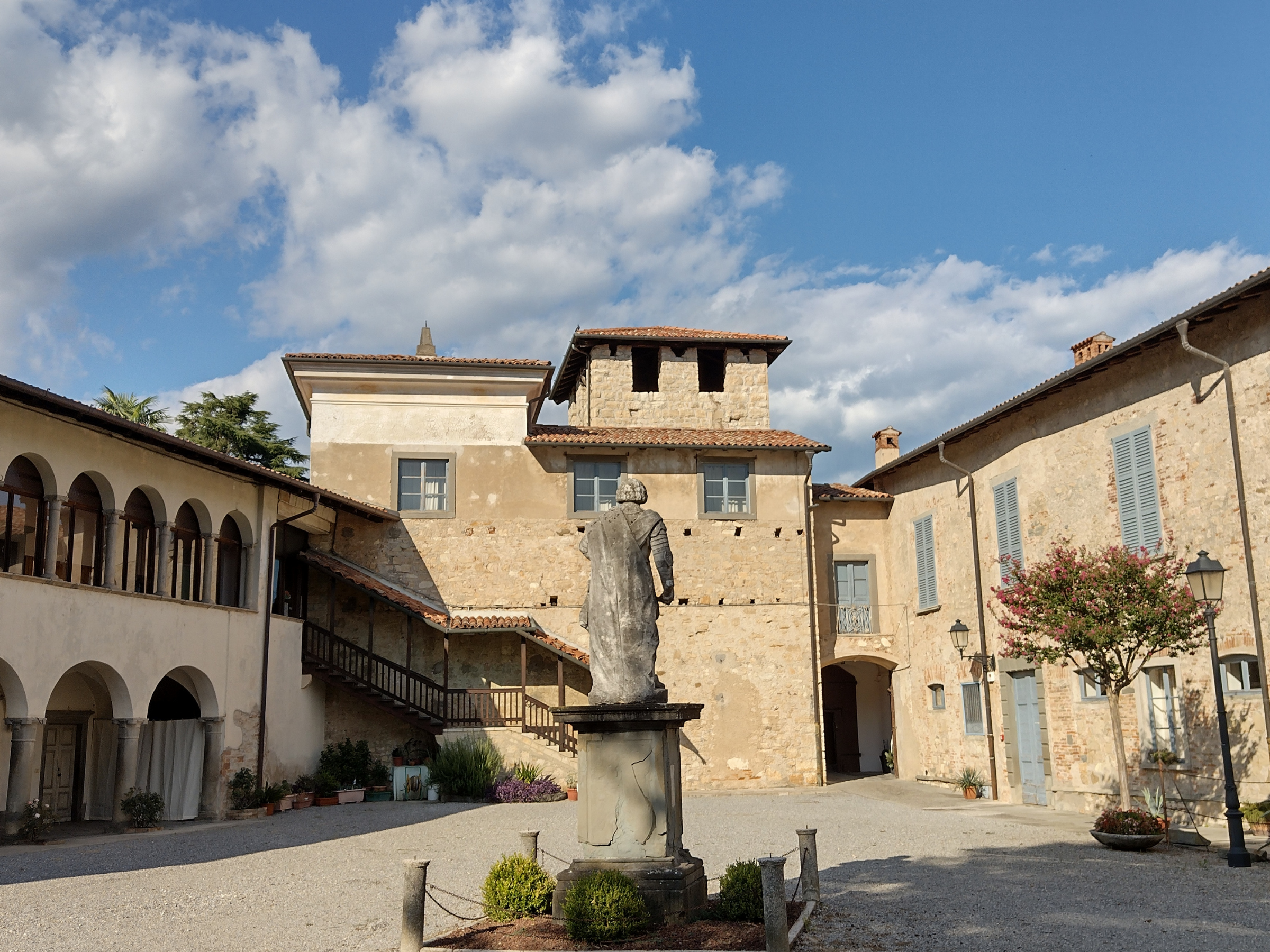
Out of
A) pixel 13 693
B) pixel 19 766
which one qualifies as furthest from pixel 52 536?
pixel 19 766

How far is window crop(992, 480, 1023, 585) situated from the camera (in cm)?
1955

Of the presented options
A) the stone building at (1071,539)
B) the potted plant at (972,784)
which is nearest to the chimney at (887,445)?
the stone building at (1071,539)

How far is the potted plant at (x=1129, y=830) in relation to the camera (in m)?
12.9

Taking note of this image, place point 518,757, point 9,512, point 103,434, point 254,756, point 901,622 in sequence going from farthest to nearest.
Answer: point 901,622, point 518,757, point 254,756, point 103,434, point 9,512

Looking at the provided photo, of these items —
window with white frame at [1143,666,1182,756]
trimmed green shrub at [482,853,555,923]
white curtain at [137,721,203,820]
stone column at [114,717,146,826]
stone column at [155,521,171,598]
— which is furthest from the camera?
white curtain at [137,721,203,820]

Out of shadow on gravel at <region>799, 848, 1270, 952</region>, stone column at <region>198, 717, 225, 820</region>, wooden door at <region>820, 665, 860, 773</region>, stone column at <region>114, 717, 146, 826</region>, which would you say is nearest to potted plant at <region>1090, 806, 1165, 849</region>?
shadow on gravel at <region>799, 848, 1270, 952</region>

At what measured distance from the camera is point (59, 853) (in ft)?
44.4

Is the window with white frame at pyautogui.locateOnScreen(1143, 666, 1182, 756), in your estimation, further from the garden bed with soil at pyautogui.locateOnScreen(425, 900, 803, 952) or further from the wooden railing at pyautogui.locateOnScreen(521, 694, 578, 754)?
the wooden railing at pyautogui.locateOnScreen(521, 694, 578, 754)

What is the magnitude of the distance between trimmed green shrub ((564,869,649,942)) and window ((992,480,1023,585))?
43.7 feet

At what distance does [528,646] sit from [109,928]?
47.0 feet

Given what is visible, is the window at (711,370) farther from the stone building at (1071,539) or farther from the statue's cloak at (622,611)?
the statue's cloak at (622,611)

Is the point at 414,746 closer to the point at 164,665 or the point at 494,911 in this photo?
the point at 164,665

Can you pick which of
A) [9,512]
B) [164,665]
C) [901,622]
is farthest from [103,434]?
[901,622]

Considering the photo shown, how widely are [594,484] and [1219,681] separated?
48.4ft
